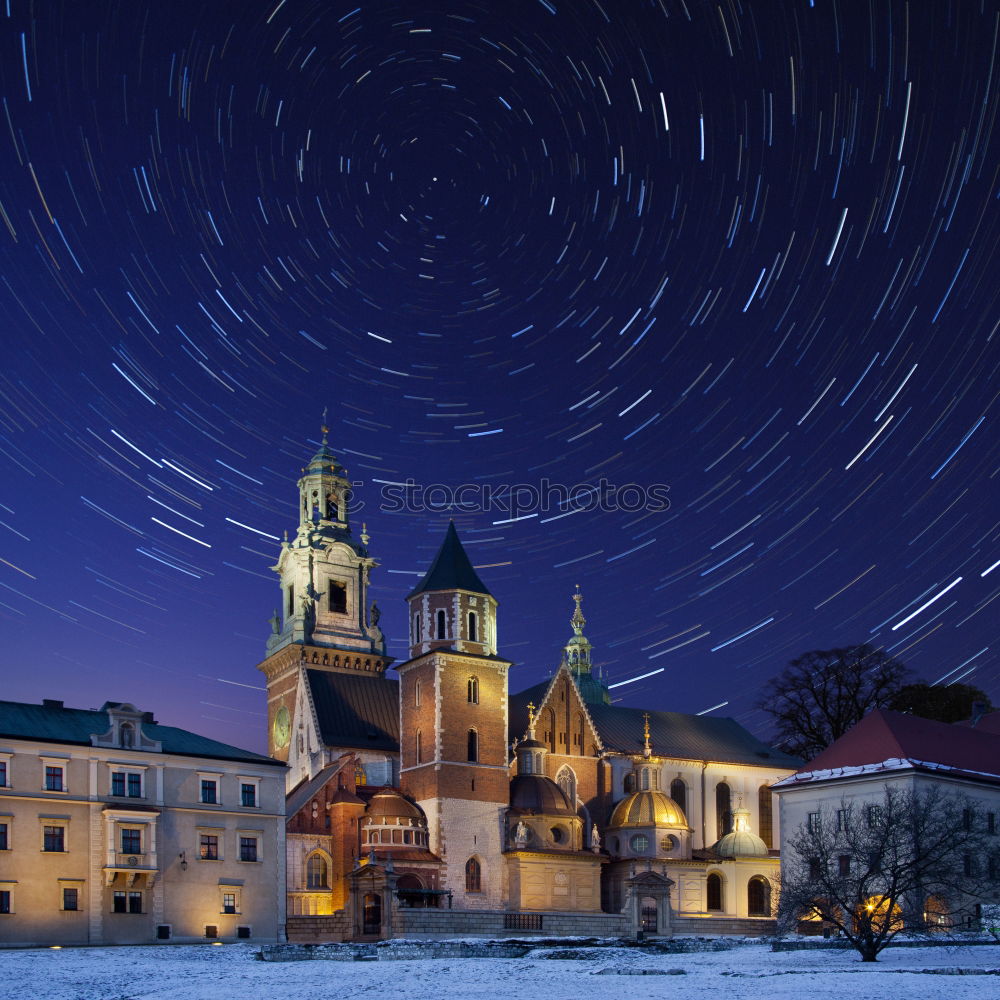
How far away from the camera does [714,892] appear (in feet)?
270

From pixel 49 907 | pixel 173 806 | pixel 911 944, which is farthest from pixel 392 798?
pixel 911 944

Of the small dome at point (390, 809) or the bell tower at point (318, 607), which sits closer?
the small dome at point (390, 809)

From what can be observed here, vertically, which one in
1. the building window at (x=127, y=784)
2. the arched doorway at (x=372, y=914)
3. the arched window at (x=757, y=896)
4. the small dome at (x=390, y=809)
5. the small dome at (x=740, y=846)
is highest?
the building window at (x=127, y=784)

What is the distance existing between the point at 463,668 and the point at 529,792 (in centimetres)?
751

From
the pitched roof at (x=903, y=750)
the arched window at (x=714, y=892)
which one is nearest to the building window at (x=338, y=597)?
the arched window at (x=714, y=892)

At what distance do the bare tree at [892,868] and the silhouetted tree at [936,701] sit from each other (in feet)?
99.7

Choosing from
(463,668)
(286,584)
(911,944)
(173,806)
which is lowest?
(911,944)

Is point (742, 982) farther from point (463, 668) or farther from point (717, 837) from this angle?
point (717, 837)

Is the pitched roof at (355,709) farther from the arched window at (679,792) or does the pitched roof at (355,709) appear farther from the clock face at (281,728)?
the arched window at (679,792)

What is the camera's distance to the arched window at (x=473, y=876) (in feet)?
238

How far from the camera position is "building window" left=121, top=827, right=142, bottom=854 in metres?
54.5

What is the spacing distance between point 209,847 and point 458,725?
807 inches

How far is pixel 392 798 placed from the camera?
72250 mm

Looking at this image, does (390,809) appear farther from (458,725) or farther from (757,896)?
(757,896)
